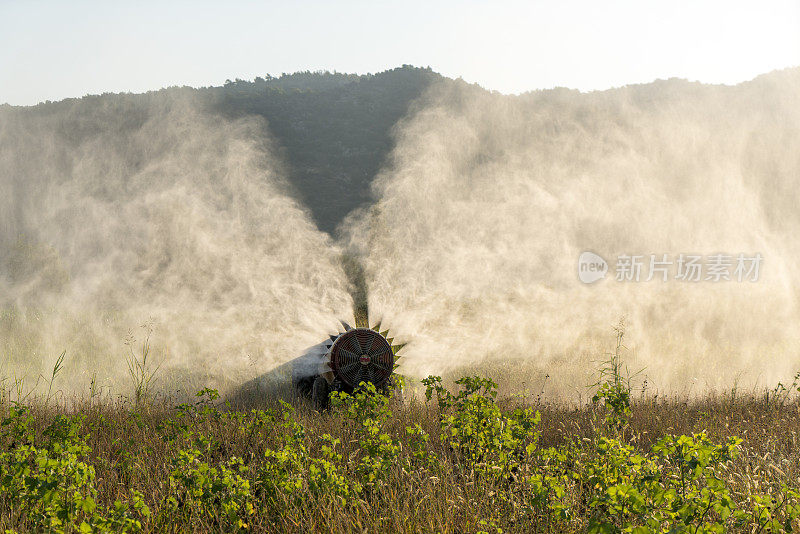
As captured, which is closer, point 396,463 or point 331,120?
point 396,463

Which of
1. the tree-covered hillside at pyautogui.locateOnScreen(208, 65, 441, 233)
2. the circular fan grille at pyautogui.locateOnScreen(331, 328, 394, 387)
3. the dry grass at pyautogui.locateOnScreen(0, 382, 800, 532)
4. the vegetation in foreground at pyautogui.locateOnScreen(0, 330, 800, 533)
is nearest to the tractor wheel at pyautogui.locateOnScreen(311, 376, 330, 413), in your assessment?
the dry grass at pyautogui.locateOnScreen(0, 382, 800, 532)

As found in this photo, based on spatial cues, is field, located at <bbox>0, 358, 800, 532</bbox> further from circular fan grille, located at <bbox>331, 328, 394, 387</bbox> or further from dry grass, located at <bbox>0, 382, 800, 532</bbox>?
circular fan grille, located at <bbox>331, 328, 394, 387</bbox>

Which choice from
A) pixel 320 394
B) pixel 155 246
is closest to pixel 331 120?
pixel 155 246

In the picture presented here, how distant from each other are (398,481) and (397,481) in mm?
30

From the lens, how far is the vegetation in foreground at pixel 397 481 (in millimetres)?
3145

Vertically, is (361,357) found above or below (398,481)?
above

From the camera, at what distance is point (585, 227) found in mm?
32906

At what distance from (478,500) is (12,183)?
171ft

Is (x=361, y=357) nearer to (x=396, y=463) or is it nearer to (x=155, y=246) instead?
(x=396, y=463)

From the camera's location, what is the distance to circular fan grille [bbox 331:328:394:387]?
7.59m

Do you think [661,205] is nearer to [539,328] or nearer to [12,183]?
[539,328]

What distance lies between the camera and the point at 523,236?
94.6ft

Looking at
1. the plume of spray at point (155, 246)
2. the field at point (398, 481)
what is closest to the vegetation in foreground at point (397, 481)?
the field at point (398, 481)

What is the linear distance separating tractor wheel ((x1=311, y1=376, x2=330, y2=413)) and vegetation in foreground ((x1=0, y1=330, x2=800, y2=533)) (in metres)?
1.51
